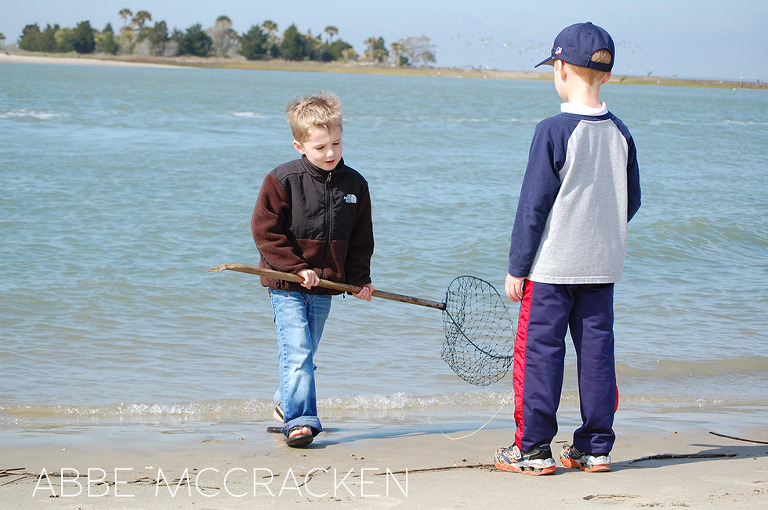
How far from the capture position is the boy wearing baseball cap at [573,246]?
3.41m

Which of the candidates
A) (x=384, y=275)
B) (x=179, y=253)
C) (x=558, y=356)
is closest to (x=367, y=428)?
(x=558, y=356)

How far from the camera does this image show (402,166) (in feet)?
67.9

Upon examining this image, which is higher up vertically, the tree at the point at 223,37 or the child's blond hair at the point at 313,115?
the tree at the point at 223,37

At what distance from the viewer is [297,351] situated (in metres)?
4.02

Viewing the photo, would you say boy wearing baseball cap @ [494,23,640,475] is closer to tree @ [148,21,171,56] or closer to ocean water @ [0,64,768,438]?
ocean water @ [0,64,768,438]

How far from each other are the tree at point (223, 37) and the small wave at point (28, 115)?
13850cm

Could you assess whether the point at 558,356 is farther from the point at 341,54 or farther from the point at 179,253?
the point at 341,54

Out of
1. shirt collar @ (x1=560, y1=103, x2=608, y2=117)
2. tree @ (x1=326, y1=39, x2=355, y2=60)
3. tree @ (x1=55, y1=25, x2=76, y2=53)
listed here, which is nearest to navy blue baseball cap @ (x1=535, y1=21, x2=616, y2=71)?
shirt collar @ (x1=560, y1=103, x2=608, y2=117)

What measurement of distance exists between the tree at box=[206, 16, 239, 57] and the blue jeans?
558 ft

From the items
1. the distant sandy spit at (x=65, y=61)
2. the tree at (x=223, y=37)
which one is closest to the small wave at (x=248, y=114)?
the distant sandy spit at (x=65, y=61)

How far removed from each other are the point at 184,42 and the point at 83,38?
19062 mm

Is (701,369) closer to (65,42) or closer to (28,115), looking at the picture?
(28,115)

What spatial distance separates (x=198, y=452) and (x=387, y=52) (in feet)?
604

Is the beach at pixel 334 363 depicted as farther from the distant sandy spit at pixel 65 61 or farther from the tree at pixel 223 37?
the tree at pixel 223 37
